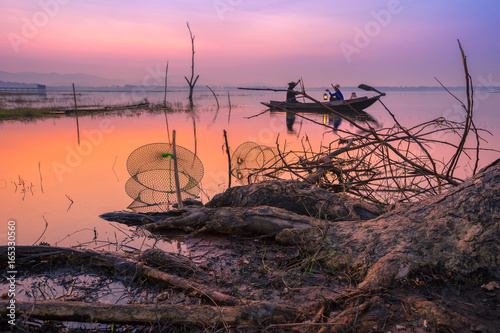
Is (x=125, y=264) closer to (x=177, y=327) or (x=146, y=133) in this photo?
(x=177, y=327)

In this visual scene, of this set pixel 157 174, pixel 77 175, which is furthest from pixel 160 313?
pixel 77 175

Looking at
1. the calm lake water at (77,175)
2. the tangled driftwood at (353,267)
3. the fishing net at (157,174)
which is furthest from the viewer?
the fishing net at (157,174)

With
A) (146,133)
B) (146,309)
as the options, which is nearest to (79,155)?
(146,133)

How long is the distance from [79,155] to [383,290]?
976 cm

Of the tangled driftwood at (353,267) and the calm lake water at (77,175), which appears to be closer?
the tangled driftwood at (353,267)

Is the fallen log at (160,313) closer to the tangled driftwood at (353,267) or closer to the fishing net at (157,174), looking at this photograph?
the tangled driftwood at (353,267)

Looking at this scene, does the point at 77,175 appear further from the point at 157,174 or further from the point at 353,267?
the point at 353,267

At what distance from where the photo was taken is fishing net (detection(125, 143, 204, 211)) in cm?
509

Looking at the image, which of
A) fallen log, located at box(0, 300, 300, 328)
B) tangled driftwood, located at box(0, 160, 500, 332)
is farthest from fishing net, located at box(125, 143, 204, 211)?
fallen log, located at box(0, 300, 300, 328)

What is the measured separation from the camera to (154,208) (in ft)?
17.8

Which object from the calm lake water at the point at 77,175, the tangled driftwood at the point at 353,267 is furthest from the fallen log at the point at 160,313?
the calm lake water at the point at 77,175

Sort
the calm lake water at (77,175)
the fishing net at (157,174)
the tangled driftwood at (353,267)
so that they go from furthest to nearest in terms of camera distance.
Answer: the fishing net at (157,174)
the calm lake water at (77,175)
the tangled driftwood at (353,267)

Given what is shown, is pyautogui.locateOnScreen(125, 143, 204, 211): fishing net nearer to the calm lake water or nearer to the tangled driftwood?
the calm lake water

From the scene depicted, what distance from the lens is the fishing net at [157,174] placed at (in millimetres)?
5090
